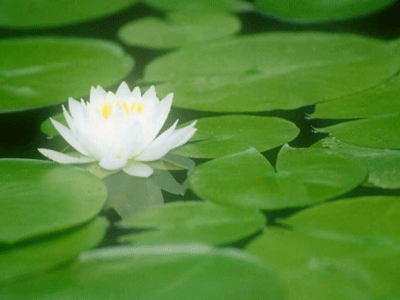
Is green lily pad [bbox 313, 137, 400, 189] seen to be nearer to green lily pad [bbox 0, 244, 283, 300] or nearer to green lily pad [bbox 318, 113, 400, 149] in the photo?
green lily pad [bbox 318, 113, 400, 149]

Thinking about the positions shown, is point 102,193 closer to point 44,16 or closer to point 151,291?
point 151,291

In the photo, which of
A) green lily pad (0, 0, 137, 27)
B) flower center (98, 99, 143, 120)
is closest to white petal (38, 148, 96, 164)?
flower center (98, 99, 143, 120)

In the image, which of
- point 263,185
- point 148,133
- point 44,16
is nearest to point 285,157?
point 263,185

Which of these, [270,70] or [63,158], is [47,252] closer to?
[63,158]

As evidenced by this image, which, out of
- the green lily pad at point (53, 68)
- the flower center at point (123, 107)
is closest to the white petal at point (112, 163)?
the flower center at point (123, 107)

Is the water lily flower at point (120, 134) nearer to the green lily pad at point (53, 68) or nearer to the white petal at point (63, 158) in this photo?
the white petal at point (63, 158)
